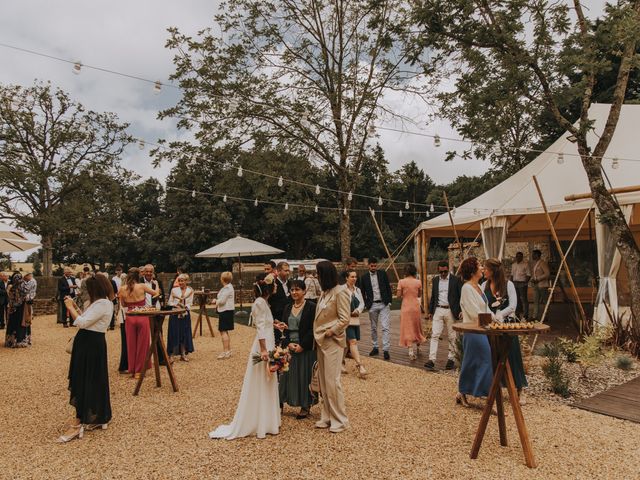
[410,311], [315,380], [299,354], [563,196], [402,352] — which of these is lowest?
[402,352]

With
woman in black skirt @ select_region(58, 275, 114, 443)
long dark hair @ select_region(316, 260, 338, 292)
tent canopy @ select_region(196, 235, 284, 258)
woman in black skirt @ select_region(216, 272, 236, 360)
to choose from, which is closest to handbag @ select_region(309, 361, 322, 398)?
long dark hair @ select_region(316, 260, 338, 292)

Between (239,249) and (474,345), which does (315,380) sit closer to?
(474,345)

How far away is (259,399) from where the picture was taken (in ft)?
13.4

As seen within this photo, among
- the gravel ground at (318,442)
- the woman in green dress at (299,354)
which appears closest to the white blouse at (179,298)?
the gravel ground at (318,442)

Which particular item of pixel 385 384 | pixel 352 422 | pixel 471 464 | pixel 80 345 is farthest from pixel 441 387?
pixel 80 345

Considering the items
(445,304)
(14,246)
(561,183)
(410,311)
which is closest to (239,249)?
(14,246)

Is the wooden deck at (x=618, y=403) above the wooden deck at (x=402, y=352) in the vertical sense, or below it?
above

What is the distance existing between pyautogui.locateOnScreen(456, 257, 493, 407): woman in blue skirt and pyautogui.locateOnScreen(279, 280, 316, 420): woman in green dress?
1465 mm

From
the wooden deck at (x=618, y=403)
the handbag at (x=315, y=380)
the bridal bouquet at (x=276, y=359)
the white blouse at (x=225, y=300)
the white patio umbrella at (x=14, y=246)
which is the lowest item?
the wooden deck at (x=618, y=403)

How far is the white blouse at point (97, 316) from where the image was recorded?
13.4 feet

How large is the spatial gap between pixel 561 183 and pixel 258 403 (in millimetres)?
8271

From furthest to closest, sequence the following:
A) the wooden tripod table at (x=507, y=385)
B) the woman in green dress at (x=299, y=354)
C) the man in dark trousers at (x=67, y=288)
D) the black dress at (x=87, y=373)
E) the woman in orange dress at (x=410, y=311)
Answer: the man in dark trousers at (x=67, y=288) → the woman in orange dress at (x=410, y=311) → the woman in green dress at (x=299, y=354) → the black dress at (x=87, y=373) → the wooden tripod table at (x=507, y=385)

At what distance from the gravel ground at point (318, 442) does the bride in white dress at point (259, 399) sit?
0.13m

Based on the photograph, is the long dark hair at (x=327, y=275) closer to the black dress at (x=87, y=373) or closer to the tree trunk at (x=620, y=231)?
the black dress at (x=87, y=373)
